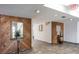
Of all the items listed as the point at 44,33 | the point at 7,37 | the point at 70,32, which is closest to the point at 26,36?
the point at 7,37

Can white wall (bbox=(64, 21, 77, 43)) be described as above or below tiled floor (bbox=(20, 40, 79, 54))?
above

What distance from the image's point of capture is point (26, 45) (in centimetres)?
644

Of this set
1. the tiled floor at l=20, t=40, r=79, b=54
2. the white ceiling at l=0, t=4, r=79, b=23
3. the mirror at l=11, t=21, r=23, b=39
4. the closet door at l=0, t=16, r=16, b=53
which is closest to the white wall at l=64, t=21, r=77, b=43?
the tiled floor at l=20, t=40, r=79, b=54

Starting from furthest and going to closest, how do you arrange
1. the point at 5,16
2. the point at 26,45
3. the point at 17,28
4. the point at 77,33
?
1. the point at 77,33
2. the point at 26,45
3. the point at 17,28
4. the point at 5,16

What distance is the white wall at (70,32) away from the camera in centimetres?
887

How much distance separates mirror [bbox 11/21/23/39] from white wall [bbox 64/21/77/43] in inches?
154

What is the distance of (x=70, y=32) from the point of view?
9352 mm

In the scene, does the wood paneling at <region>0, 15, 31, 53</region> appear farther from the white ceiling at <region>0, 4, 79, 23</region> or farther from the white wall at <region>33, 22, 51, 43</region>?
the white wall at <region>33, 22, 51, 43</region>

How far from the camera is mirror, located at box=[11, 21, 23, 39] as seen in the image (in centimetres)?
582

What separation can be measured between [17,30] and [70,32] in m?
4.91

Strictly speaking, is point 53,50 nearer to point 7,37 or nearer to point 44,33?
point 7,37
